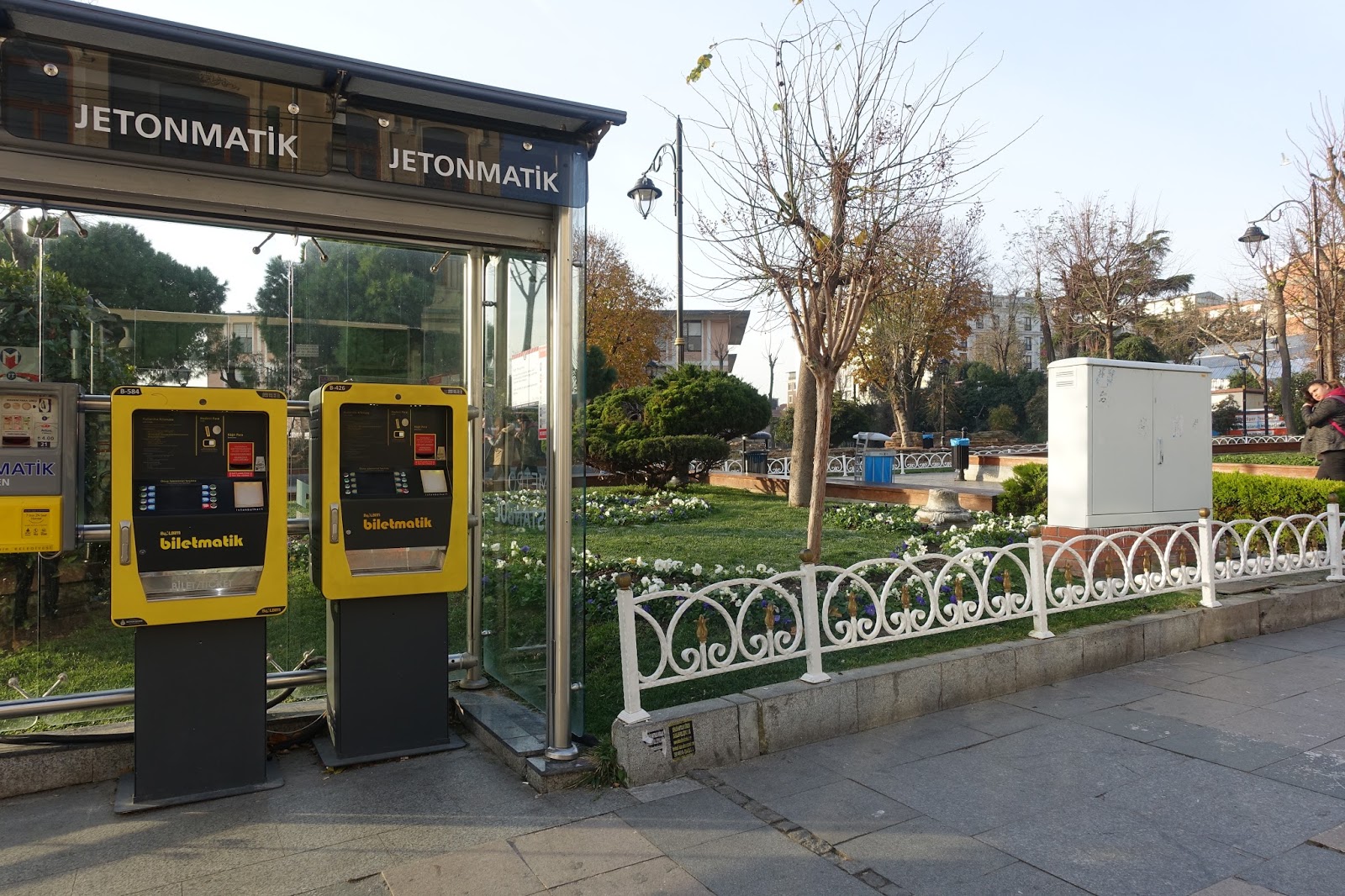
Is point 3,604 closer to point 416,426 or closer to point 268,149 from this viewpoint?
point 416,426

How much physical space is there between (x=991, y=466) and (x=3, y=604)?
71.0ft

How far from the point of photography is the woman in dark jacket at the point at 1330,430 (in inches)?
389

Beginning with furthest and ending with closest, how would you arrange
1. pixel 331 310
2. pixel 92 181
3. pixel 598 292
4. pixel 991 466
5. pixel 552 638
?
pixel 598 292
pixel 991 466
pixel 331 310
pixel 552 638
pixel 92 181

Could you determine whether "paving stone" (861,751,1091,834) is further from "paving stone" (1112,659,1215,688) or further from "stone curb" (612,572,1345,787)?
"paving stone" (1112,659,1215,688)

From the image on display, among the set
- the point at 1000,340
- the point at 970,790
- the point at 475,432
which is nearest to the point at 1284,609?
the point at 970,790

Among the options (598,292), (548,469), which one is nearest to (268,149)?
(548,469)

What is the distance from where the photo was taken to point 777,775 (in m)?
4.28

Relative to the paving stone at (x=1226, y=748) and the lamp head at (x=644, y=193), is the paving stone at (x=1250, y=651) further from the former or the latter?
the lamp head at (x=644, y=193)

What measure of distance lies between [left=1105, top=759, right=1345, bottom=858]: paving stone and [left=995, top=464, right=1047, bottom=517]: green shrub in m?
7.92

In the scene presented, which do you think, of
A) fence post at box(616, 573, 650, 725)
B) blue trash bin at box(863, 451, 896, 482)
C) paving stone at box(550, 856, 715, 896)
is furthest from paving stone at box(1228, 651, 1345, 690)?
blue trash bin at box(863, 451, 896, 482)

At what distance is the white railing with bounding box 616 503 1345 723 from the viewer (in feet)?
14.7

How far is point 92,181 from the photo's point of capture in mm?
3754

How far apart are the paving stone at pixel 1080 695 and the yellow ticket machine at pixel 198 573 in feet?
13.5

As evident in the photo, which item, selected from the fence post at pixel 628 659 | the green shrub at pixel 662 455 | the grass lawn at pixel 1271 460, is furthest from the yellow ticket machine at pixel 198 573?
the grass lawn at pixel 1271 460
